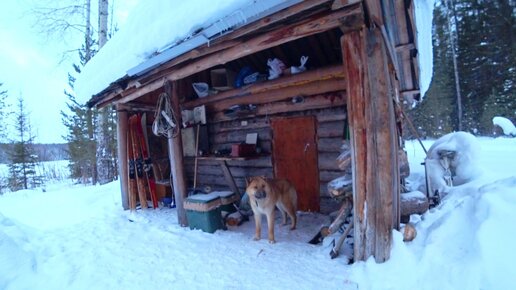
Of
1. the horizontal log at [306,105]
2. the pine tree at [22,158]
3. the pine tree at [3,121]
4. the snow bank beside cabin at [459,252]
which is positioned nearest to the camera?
the snow bank beside cabin at [459,252]

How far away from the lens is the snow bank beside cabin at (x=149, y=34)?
8.50 ft

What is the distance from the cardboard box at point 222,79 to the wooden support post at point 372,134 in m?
3.31

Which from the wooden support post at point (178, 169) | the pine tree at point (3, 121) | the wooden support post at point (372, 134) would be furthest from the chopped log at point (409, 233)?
the pine tree at point (3, 121)

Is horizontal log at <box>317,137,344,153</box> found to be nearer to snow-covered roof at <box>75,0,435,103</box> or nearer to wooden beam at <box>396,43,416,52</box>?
wooden beam at <box>396,43,416,52</box>

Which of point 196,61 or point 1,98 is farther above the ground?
point 1,98

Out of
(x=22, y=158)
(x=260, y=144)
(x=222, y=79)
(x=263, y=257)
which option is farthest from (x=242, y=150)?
(x=22, y=158)

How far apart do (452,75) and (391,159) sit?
2069 cm

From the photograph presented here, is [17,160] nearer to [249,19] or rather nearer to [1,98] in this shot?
[1,98]

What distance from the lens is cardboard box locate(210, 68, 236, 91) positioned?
223 inches

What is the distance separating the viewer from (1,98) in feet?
52.0

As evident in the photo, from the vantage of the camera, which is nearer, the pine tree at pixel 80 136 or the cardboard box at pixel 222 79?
the cardboard box at pixel 222 79

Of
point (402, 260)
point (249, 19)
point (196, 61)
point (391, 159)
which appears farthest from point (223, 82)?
point (402, 260)

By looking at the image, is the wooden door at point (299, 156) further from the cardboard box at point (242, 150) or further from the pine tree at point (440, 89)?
the pine tree at point (440, 89)

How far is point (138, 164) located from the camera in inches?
240
